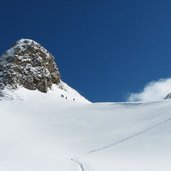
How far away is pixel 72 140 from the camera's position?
45.3 meters

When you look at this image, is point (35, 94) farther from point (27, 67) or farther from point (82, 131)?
point (82, 131)

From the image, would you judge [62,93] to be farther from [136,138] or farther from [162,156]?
[162,156]

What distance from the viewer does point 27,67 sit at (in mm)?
73500

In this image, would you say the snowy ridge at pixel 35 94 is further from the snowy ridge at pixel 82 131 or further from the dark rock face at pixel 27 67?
the dark rock face at pixel 27 67

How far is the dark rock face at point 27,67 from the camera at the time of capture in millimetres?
69562

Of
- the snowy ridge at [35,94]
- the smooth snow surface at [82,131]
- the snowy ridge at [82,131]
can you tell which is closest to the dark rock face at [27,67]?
the snowy ridge at [35,94]

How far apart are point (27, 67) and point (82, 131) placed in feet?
89.2

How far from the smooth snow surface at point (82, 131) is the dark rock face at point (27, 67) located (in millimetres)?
3069

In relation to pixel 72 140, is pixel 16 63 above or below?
above

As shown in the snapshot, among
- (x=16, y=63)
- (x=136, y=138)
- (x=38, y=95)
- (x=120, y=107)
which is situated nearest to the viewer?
(x=136, y=138)

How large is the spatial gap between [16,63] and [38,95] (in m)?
8.17

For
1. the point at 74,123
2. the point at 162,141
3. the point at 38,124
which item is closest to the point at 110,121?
the point at 74,123

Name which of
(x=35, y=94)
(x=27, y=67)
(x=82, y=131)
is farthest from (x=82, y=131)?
(x=27, y=67)

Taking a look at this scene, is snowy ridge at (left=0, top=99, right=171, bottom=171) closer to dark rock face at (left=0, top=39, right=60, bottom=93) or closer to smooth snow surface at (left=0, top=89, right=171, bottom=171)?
smooth snow surface at (left=0, top=89, right=171, bottom=171)
